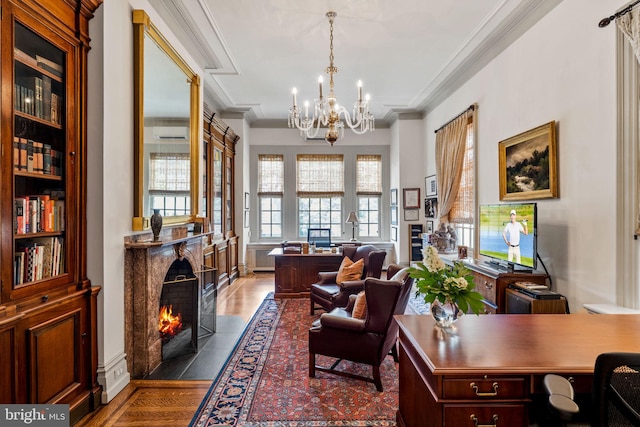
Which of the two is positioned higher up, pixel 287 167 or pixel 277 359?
pixel 287 167

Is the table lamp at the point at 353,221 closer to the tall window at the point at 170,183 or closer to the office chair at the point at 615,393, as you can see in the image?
the tall window at the point at 170,183

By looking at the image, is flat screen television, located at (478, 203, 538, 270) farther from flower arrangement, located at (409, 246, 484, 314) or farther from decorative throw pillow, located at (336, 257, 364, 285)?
flower arrangement, located at (409, 246, 484, 314)

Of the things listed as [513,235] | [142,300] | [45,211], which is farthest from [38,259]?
[513,235]

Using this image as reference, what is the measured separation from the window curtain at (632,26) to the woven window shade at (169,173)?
4.00 meters

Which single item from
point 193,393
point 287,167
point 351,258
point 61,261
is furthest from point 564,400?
point 287,167

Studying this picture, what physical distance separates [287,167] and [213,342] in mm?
5086

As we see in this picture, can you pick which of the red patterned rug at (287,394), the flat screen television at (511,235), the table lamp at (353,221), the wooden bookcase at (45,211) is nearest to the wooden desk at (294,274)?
the table lamp at (353,221)

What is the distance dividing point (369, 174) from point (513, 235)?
490cm

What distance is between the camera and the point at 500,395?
1.41 metres

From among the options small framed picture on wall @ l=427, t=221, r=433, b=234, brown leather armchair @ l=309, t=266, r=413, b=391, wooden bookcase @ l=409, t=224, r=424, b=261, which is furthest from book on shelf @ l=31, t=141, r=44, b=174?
wooden bookcase @ l=409, t=224, r=424, b=261

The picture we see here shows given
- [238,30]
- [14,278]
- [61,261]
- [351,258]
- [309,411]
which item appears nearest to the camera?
[14,278]

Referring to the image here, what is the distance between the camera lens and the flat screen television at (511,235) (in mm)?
3203

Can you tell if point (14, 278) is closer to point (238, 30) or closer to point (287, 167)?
point (238, 30)

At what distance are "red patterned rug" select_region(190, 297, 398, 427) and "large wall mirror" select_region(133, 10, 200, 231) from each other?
1.59 meters
